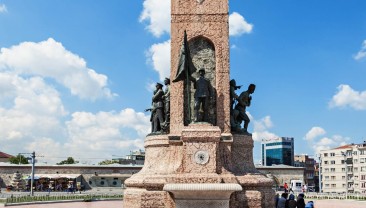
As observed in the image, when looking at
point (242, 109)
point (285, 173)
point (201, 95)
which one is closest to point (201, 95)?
point (201, 95)

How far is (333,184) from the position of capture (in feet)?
318

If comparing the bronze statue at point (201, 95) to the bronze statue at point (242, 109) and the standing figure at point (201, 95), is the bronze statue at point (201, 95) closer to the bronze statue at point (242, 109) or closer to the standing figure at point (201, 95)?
the standing figure at point (201, 95)

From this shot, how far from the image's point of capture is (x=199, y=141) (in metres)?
14.7

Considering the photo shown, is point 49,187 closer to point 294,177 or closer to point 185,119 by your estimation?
point 294,177

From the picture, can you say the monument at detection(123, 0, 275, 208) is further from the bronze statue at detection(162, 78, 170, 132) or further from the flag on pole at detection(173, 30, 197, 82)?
the bronze statue at detection(162, 78, 170, 132)

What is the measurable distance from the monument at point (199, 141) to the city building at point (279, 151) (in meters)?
121

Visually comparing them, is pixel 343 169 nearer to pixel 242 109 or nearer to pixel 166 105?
pixel 242 109

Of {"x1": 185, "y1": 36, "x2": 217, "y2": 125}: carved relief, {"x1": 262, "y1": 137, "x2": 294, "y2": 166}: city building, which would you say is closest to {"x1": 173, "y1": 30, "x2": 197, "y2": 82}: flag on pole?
{"x1": 185, "y1": 36, "x2": 217, "y2": 125}: carved relief

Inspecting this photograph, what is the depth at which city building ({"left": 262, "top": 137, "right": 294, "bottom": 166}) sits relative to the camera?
134750mm

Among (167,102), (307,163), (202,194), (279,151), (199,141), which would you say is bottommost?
(202,194)

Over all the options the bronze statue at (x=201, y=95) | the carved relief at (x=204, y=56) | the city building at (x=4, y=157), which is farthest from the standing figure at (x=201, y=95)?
the city building at (x=4, y=157)

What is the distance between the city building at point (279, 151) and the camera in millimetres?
134750

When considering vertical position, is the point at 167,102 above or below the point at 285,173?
above

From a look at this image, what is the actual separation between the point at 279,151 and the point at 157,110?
124759 millimetres
